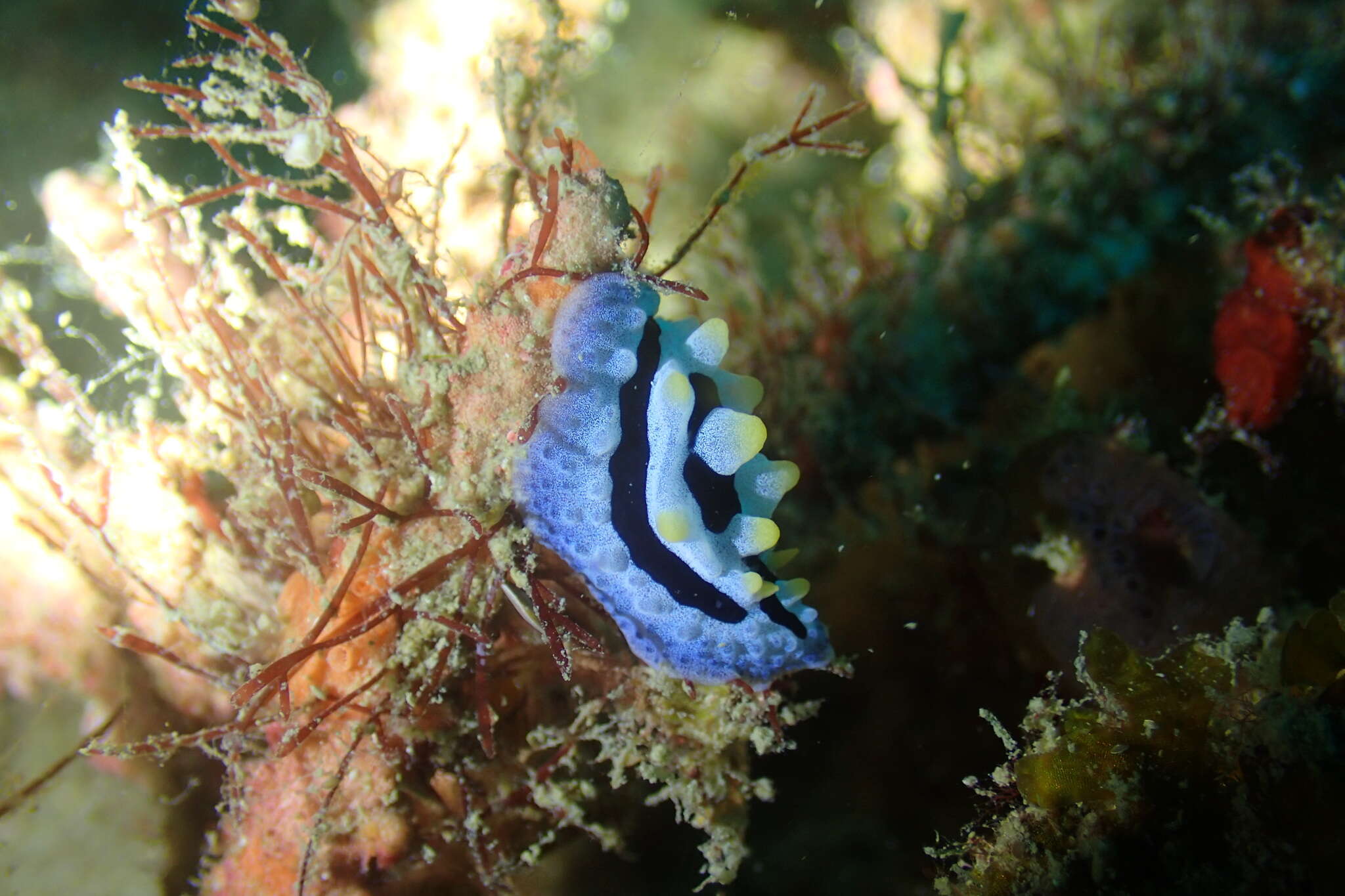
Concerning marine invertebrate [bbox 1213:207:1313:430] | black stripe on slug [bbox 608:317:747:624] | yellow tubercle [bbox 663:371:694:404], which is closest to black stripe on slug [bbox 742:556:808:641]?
black stripe on slug [bbox 608:317:747:624]

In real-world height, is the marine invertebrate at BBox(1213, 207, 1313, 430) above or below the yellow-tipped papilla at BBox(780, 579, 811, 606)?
above

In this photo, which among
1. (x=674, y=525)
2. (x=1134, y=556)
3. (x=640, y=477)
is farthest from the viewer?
(x=1134, y=556)

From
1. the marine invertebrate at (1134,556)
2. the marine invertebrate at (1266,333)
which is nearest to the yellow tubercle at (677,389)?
the marine invertebrate at (1134,556)

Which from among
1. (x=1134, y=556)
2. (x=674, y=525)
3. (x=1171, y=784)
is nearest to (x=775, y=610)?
(x=674, y=525)

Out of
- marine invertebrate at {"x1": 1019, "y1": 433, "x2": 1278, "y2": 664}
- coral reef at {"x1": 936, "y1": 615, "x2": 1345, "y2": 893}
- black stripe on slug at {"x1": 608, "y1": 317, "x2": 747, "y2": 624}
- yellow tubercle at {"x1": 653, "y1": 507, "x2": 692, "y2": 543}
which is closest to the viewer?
coral reef at {"x1": 936, "y1": 615, "x2": 1345, "y2": 893}

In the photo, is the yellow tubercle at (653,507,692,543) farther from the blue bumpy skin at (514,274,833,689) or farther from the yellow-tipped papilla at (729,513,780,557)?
the yellow-tipped papilla at (729,513,780,557)

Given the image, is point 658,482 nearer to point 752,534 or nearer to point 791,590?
point 752,534

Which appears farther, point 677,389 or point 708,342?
point 708,342
